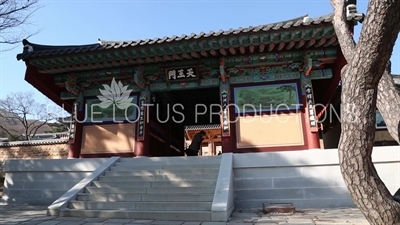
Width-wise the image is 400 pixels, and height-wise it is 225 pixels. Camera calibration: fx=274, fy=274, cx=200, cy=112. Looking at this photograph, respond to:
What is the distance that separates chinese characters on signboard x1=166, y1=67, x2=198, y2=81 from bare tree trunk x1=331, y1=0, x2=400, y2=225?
507 cm

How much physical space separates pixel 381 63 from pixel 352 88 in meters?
0.27

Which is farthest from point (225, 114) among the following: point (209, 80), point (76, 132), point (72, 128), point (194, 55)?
point (72, 128)

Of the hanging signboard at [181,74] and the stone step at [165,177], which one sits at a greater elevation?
the hanging signboard at [181,74]

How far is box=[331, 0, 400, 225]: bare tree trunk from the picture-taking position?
2029 mm

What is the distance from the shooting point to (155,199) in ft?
15.8

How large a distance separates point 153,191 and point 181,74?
3.23 m

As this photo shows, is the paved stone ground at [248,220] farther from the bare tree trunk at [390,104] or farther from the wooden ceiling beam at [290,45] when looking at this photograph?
the wooden ceiling beam at [290,45]

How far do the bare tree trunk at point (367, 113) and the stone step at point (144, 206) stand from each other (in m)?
2.64

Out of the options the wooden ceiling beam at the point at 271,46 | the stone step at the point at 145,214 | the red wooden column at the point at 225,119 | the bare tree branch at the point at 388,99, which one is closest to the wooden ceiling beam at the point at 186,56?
the red wooden column at the point at 225,119

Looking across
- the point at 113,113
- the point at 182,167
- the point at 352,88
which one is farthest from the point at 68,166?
the point at 352,88

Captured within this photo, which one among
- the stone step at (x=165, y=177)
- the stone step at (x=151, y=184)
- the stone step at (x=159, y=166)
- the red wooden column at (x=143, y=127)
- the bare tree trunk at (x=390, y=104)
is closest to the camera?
the bare tree trunk at (x=390, y=104)

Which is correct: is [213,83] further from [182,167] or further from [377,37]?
[377,37]

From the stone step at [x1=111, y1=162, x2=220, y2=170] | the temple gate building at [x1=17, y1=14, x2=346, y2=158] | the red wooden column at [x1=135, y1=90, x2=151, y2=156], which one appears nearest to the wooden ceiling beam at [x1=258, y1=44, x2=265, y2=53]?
the temple gate building at [x1=17, y1=14, x2=346, y2=158]

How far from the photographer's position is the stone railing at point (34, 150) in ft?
48.7
